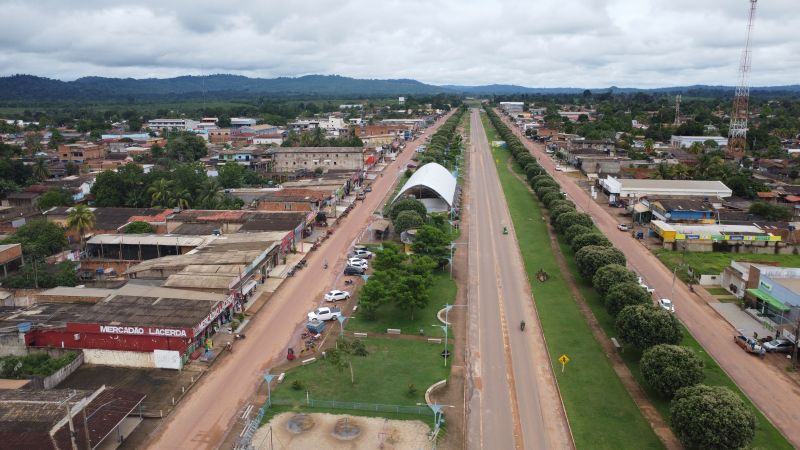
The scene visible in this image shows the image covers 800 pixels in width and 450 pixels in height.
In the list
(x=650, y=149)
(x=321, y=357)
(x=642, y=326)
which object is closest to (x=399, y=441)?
(x=321, y=357)

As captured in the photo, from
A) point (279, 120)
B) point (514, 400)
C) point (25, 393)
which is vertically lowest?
point (514, 400)

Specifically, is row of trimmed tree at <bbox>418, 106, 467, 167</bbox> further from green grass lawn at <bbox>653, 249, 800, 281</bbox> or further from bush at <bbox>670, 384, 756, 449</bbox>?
bush at <bbox>670, 384, 756, 449</bbox>

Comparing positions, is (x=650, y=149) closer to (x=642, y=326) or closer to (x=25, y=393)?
(x=642, y=326)

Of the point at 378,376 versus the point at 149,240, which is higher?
the point at 149,240

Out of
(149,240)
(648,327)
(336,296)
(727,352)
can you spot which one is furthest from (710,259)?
(149,240)

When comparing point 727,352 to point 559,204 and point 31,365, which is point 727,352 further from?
point 31,365

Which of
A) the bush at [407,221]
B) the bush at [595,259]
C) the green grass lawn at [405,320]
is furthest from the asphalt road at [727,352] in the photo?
the bush at [407,221]
